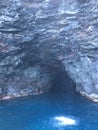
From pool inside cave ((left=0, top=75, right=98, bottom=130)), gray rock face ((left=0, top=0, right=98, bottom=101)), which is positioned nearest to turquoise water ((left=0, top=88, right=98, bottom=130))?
pool inside cave ((left=0, top=75, right=98, bottom=130))

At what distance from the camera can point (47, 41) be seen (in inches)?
854

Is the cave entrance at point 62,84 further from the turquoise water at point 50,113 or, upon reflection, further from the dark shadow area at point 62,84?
the turquoise water at point 50,113

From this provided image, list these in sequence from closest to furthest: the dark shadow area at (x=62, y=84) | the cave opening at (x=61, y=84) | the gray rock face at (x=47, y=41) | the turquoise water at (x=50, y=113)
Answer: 1. the turquoise water at (x=50, y=113)
2. the gray rock face at (x=47, y=41)
3. the cave opening at (x=61, y=84)
4. the dark shadow area at (x=62, y=84)

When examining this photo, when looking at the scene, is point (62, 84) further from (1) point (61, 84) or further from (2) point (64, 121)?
(2) point (64, 121)

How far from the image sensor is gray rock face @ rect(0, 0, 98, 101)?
20062 mm

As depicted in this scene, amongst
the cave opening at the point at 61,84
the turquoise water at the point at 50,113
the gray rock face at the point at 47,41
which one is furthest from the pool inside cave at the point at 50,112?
the gray rock face at the point at 47,41

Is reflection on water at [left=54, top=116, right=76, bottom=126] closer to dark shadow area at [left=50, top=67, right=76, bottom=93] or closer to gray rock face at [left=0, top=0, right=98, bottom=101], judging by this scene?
gray rock face at [left=0, top=0, right=98, bottom=101]

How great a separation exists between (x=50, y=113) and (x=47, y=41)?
18.3 feet

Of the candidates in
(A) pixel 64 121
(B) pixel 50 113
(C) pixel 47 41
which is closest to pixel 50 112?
(B) pixel 50 113

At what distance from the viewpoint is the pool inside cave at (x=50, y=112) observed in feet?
55.2

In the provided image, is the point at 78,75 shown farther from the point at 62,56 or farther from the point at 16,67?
the point at 16,67

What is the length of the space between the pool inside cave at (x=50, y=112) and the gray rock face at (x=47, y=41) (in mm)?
1376

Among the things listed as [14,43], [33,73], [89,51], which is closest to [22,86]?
[33,73]

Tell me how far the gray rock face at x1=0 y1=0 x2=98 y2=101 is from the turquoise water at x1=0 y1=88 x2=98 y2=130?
1.53m
